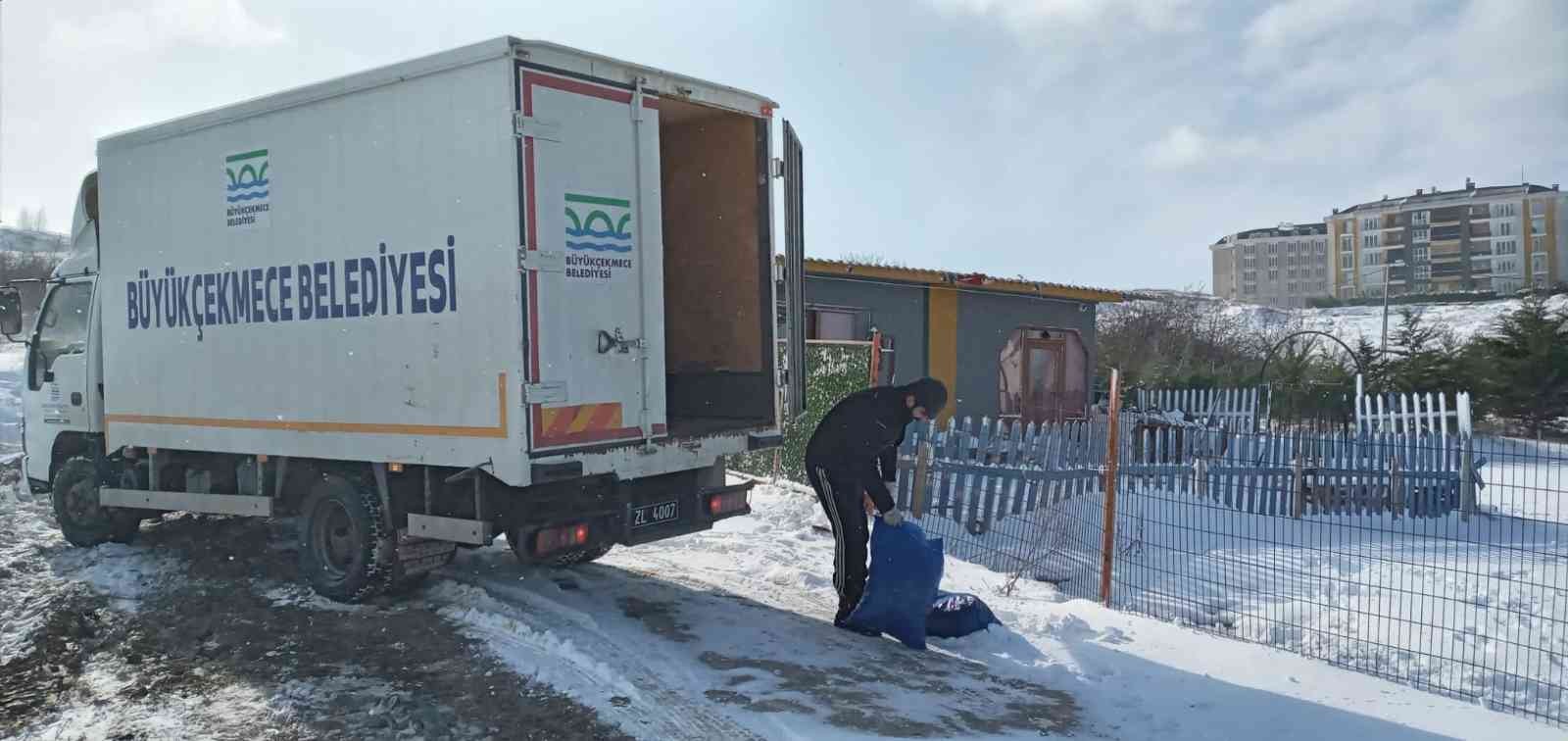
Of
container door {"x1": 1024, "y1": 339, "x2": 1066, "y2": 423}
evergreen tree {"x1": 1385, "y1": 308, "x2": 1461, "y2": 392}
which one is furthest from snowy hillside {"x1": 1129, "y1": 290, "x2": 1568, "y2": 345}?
container door {"x1": 1024, "y1": 339, "x2": 1066, "y2": 423}

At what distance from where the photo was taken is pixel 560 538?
5.97 metres

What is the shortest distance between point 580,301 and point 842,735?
Answer: 9.36ft

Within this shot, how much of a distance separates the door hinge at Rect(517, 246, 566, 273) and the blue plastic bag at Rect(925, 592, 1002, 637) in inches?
111

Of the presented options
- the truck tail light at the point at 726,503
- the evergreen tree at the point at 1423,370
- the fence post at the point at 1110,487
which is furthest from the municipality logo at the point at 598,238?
the evergreen tree at the point at 1423,370

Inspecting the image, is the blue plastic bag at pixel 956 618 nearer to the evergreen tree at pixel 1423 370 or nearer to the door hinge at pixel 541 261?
the door hinge at pixel 541 261

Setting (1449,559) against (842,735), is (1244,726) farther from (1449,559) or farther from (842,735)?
(1449,559)

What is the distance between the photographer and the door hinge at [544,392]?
5562 millimetres

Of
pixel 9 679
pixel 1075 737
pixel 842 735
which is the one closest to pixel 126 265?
pixel 9 679

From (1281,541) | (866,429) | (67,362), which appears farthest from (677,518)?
(67,362)

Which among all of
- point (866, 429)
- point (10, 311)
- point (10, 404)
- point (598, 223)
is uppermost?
point (598, 223)

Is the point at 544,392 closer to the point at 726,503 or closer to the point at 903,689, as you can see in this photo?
the point at 726,503

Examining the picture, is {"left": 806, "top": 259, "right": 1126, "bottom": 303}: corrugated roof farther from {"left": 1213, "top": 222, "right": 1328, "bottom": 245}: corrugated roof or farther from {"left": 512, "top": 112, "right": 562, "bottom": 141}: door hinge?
{"left": 1213, "top": 222, "right": 1328, "bottom": 245}: corrugated roof

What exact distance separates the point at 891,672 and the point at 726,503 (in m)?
2.08

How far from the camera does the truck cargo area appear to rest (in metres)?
7.28
